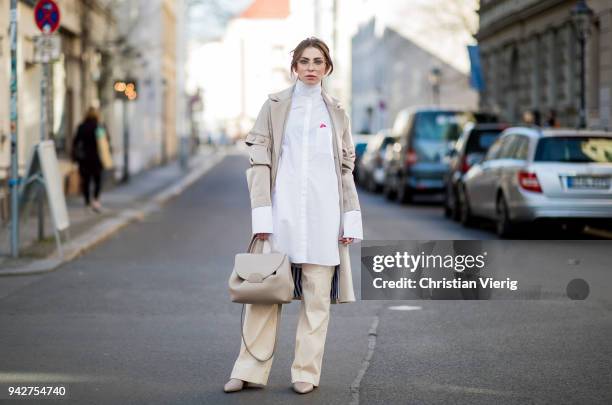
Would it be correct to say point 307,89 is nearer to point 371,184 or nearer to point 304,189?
point 304,189

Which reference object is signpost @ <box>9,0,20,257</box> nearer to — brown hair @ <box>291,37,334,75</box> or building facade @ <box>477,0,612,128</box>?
brown hair @ <box>291,37,334,75</box>

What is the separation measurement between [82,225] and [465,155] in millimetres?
6470

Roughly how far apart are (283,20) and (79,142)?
138 meters

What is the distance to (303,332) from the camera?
21.6 feet

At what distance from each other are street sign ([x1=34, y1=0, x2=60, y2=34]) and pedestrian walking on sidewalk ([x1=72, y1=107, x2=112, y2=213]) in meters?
6.86

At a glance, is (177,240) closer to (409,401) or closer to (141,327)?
(141,327)

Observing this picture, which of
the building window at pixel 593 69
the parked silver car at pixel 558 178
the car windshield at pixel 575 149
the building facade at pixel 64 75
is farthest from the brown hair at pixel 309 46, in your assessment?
the building window at pixel 593 69

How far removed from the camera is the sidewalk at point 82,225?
1345 cm

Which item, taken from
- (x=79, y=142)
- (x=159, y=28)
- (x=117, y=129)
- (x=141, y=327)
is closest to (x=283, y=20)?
(x=159, y=28)

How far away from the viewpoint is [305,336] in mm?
6547

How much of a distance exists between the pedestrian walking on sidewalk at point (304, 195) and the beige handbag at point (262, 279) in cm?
16

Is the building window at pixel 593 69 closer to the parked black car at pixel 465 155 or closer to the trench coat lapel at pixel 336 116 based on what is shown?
the parked black car at pixel 465 155

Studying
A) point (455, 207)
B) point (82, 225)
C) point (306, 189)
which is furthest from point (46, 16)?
point (306, 189)
